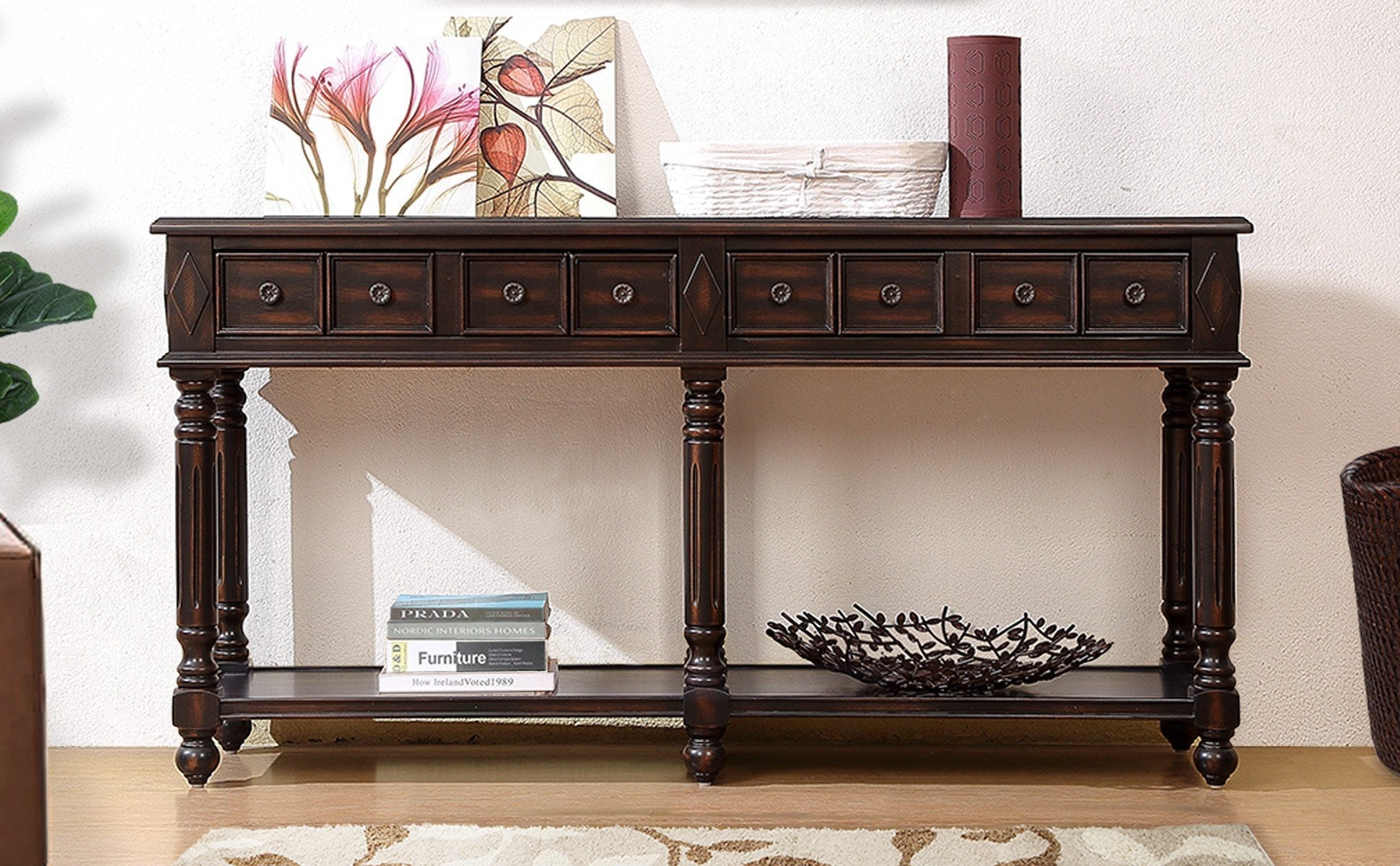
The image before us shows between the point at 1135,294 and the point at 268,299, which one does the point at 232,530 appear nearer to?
the point at 268,299

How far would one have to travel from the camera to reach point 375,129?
7.80 ft

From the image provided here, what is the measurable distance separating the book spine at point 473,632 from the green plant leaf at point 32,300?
0.76m

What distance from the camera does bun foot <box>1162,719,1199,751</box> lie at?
7.77 ft

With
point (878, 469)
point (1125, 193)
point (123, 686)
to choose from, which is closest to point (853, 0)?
point (1125, 193)

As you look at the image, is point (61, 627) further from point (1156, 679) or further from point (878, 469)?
point (1156, 679)

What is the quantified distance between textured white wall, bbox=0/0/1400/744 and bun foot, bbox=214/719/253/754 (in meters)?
0.15

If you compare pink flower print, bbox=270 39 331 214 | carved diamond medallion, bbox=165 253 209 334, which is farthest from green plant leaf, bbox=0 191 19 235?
pink flower print, bbox=270 39 331 214

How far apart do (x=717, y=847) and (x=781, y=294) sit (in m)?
0.84

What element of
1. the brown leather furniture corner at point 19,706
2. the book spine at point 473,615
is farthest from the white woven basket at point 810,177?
the brown leather furniture corner at point 19,706

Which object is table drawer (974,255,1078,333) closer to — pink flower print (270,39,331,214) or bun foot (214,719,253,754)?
pink flower print (270,39,331,214)

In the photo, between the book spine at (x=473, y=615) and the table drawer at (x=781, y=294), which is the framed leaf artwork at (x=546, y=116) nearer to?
the table drawer at (x=781, y=294)

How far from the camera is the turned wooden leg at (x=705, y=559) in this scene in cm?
213

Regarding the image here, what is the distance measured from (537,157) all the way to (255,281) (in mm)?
592

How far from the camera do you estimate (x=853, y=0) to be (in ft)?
8.08
